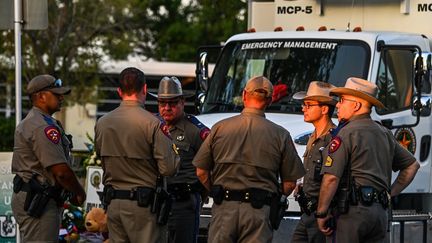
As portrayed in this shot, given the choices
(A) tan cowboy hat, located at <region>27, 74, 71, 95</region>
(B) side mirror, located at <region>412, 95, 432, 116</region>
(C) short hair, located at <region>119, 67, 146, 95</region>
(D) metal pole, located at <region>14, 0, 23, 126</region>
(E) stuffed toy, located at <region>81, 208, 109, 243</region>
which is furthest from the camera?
(B) side mirror, located at <region>412, 95, 432, 116</region>

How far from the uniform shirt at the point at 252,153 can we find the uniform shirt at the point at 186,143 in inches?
47.8

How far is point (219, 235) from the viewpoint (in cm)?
856

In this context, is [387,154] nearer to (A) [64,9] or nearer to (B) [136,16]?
(A) [64,9]

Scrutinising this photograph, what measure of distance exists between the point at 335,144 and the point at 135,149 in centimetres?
149

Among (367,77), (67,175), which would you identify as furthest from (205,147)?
(367,77)

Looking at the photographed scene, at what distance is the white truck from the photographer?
11.8 metres

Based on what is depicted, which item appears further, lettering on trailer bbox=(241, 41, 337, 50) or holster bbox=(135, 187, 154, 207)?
lettering on trailer bbox=(241, 41, 337, 50)

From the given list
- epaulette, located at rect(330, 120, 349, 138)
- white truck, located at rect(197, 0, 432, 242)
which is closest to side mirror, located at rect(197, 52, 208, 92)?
white truck, located at rect(197, 0, 432, 242)

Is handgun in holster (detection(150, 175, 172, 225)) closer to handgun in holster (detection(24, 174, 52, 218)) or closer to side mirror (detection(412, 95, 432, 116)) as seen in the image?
handgun in holster (detection(24, 174, 52, 218))

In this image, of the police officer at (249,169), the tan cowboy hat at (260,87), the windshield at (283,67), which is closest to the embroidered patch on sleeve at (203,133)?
the police officer at (249,169)

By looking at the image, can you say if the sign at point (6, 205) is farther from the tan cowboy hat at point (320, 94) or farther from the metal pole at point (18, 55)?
the tan cowboy hat at point (320, 94)

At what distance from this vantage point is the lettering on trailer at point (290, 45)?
12227mm

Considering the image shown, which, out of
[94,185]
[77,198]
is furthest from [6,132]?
[77,198]

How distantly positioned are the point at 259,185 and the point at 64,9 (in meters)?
20.5
